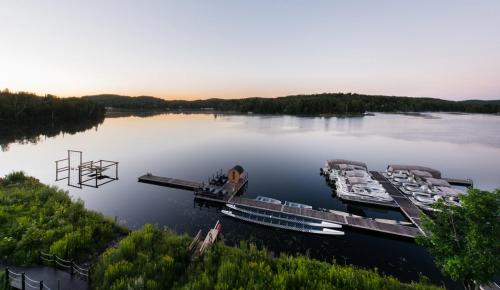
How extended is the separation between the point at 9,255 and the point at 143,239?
630cm

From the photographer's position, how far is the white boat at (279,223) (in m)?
21.6

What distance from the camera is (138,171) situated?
39812 mm

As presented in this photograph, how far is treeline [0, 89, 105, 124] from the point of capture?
85.9 meters

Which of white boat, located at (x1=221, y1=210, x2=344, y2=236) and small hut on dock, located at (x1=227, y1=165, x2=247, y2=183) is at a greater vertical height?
small hut on dock, located at (x1=227, y1=165, x2=247, y2=183)

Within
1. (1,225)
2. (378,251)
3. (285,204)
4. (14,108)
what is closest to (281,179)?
(285,204)

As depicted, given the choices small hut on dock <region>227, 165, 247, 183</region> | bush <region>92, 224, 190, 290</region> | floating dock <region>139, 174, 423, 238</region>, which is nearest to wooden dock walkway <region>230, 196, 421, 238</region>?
floating dock <region>139, 174, 423, 238</region>

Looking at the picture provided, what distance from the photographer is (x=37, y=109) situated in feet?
308

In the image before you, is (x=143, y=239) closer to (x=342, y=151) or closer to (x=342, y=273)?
(x=342, y=273)

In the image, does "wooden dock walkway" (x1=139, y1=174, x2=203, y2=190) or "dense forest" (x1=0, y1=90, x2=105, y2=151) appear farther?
"dense forest" (x1=0, y1=90, x2=105, y2=151)

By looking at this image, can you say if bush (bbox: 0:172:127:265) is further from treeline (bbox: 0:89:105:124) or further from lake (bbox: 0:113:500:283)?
treeline (bbox: 0:89:105:124)

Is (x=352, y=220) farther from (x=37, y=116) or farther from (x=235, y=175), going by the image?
(x=37, y=116)

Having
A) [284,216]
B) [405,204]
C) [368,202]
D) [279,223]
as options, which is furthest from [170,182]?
[405,204]

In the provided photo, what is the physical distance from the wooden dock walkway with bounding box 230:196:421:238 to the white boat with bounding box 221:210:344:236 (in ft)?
5.26

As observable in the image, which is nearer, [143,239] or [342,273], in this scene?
[342,273]
